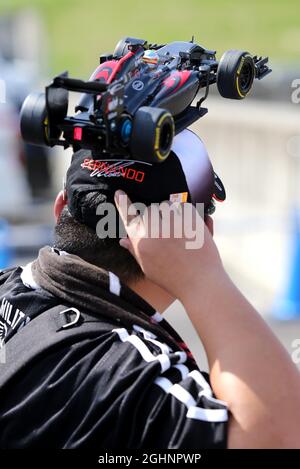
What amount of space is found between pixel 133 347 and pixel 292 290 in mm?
6239

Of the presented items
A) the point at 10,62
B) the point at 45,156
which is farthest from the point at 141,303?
the point at 10,62

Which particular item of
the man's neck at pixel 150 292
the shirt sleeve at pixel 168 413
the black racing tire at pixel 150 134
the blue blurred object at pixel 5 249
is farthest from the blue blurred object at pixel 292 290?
the black racing tire at pixel 150 134

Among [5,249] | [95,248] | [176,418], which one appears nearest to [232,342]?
[176,418]

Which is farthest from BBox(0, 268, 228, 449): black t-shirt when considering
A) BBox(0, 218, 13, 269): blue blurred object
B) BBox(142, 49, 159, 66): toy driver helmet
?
BBox(0, 218, 13, 269): blue blurred object

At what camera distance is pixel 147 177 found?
2.26 metres

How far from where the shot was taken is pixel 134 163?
7.42ft

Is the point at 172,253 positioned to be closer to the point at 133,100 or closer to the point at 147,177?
the point at 147,177

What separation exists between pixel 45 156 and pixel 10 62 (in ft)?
13.5

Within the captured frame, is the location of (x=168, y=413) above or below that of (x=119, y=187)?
below

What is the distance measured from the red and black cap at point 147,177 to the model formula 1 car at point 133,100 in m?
0.05

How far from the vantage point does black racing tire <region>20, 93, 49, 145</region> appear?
7.08ft

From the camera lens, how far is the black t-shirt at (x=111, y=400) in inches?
80.3

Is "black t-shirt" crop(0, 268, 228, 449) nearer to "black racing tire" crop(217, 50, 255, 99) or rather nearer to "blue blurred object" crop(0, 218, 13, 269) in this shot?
"black racing tire" crop(217, 50, 255, 99)

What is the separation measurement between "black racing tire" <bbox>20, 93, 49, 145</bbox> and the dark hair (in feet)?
0.75
